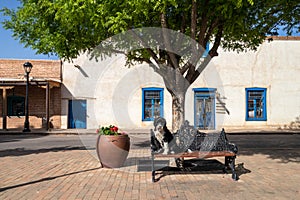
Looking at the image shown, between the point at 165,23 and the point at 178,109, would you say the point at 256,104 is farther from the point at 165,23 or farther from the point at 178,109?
the point at 165,23

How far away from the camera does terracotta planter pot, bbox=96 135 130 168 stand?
744cm

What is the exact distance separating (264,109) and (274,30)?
48.3ft

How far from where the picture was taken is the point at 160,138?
6855 millimetres

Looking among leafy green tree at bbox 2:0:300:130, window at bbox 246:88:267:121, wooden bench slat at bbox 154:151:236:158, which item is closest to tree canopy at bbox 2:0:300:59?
leafy green tree at bbox 2:0:300:130

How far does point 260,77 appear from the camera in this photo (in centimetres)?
2298

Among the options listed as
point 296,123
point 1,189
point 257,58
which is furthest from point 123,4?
point 296,123

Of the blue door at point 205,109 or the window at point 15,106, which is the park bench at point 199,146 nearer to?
the blue door at point 205,109

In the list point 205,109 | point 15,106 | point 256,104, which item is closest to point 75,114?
point 15,106

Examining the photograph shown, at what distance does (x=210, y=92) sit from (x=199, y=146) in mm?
16105

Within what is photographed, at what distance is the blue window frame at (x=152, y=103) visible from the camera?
2277 cm

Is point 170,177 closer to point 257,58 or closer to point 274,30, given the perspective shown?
point 274,30

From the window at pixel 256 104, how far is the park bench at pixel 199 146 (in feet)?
54.6

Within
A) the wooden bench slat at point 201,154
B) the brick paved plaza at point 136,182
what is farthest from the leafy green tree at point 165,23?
the brick paved plaza at point 136,182

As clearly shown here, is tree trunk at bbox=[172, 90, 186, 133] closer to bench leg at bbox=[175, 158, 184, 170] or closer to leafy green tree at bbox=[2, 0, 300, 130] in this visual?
leafy green tree at bbox=[2, 0, 300, 130]
